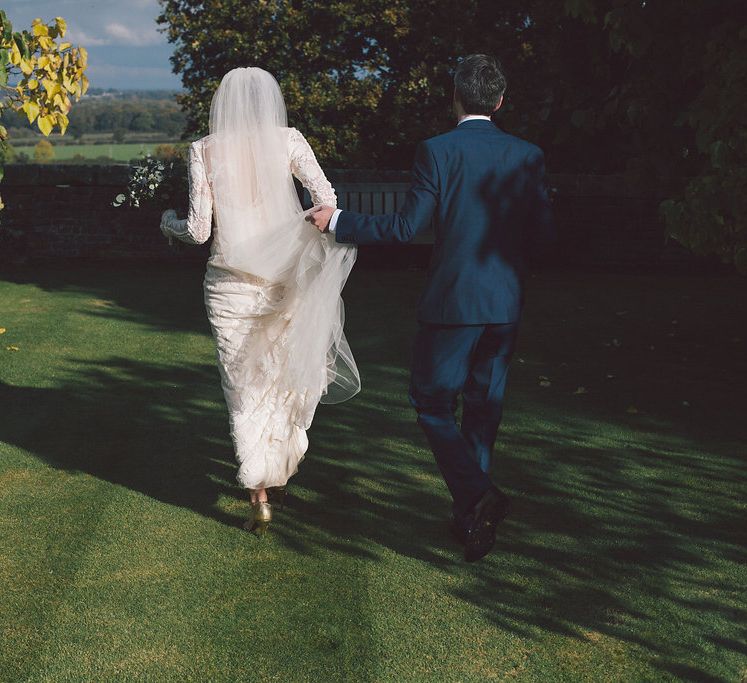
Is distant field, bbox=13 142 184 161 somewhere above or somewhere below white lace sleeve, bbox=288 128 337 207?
below

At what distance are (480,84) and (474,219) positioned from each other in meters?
0.61

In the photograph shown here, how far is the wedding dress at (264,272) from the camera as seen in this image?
17.4 ft

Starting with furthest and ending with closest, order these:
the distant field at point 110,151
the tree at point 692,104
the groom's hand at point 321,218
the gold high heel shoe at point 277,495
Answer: the distant field at point 110,151 → the tree at point 692,104 → the gold high heel shoe at point 277,495 → the groom's hand at point 321,218

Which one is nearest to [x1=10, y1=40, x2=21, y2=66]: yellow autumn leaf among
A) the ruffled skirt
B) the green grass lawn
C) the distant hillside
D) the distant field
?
the ruffled skirt

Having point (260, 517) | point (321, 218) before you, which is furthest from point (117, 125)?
point (321, 218)

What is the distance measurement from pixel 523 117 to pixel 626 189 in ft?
6.97

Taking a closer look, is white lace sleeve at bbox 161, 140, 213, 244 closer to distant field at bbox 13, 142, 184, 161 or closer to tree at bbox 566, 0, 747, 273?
tree at bbox 566, 0, 747, 273

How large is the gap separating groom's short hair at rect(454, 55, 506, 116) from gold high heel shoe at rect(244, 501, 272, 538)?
229 centimetres

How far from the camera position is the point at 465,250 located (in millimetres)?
4723

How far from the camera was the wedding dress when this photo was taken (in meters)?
5.30

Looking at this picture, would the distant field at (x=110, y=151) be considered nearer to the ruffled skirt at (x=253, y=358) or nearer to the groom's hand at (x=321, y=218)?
the ruffled skirt at (x=253, y=358)

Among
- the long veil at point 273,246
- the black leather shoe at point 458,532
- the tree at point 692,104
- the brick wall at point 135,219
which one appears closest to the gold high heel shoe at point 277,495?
the long veil at point 273,246

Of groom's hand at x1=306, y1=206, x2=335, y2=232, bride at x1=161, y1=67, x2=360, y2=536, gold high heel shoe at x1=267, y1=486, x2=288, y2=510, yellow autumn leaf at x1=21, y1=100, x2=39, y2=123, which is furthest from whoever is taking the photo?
gold high heel shoe at x1=267, y1=486, x2=288, y2=510

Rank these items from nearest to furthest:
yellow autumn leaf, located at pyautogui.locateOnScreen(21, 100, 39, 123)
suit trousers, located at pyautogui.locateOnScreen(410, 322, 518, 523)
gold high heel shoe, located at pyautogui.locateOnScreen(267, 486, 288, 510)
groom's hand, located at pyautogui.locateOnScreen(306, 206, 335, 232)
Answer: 1. suit trousers, located at pyautogui.locateOnScreen(410, 322, 518, 523)
2. groom's hand, located at pyautogui.locateOnScreen(306, 206, 335, 232)
3. yellow autumn leaf, located at pyautogui.locateOnScreen(21, 100, 39, 123)
4. gold high heel shoe, located at pyautogui.locateOnScreen(267, 486, 288, 510)
